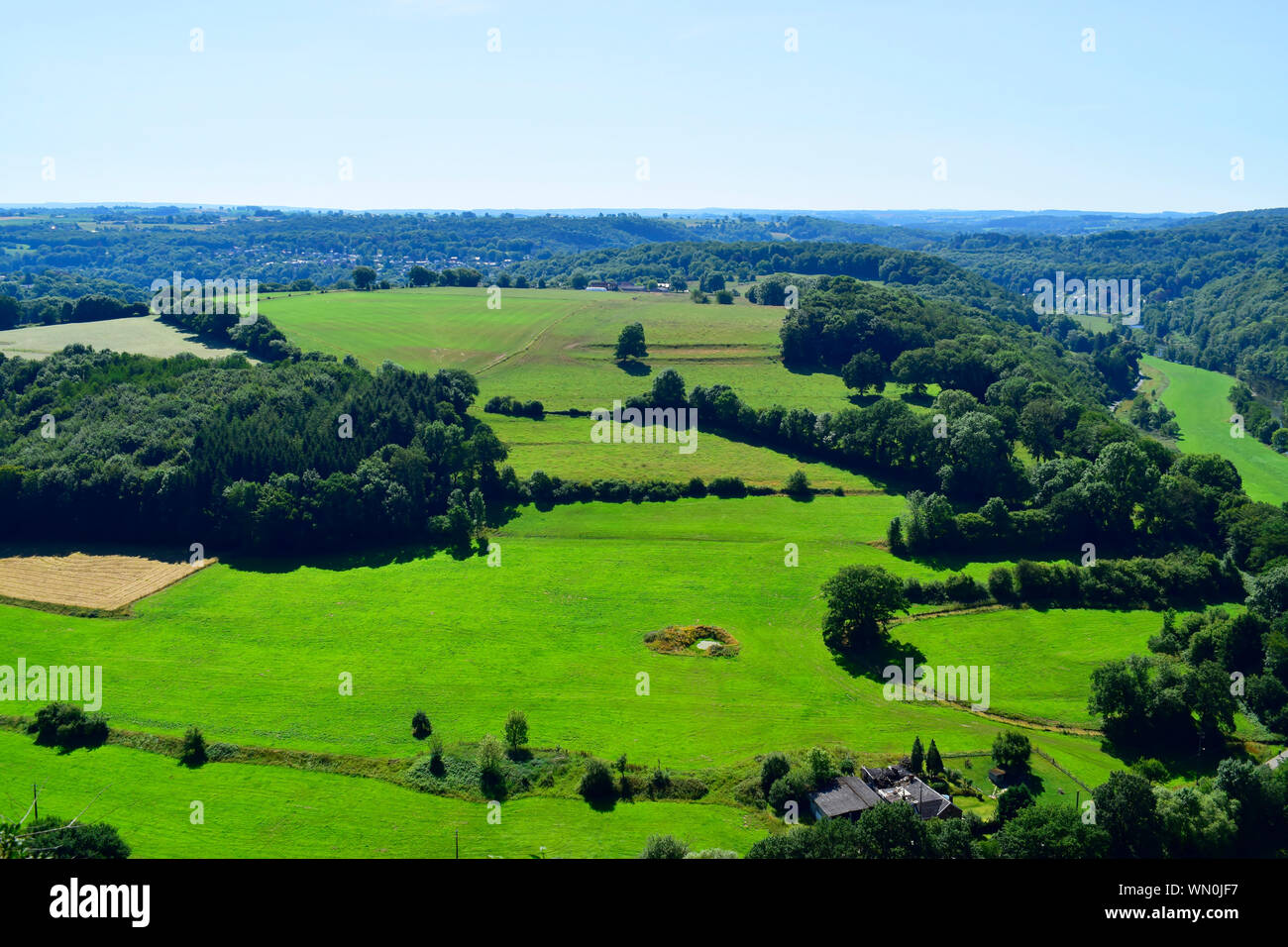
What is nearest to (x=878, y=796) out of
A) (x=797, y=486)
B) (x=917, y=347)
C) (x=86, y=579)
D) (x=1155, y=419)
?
(x=797, y=486)

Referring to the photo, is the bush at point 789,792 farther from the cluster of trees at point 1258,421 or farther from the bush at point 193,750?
the cluster of trees at point 1258,421

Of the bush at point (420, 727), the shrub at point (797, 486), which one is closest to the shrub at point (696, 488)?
the shrub at point (797, 486)

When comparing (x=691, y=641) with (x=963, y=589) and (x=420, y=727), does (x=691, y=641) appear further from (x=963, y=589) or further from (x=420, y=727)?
(x=963, y=589)

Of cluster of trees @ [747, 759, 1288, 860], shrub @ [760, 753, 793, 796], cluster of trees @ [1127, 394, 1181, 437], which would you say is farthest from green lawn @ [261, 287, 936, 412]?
cluster of trees @ [747, 759, 1288, 860]

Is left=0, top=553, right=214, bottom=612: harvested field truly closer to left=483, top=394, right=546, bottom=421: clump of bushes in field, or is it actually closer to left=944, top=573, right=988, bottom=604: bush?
left=483, top=394, right=546, bottom=421: clump of bushes in field

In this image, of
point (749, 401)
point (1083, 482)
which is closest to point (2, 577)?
point (749, 401)

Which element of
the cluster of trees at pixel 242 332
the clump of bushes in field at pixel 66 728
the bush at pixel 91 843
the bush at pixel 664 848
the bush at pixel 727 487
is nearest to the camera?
the bush at pixel 91 843
